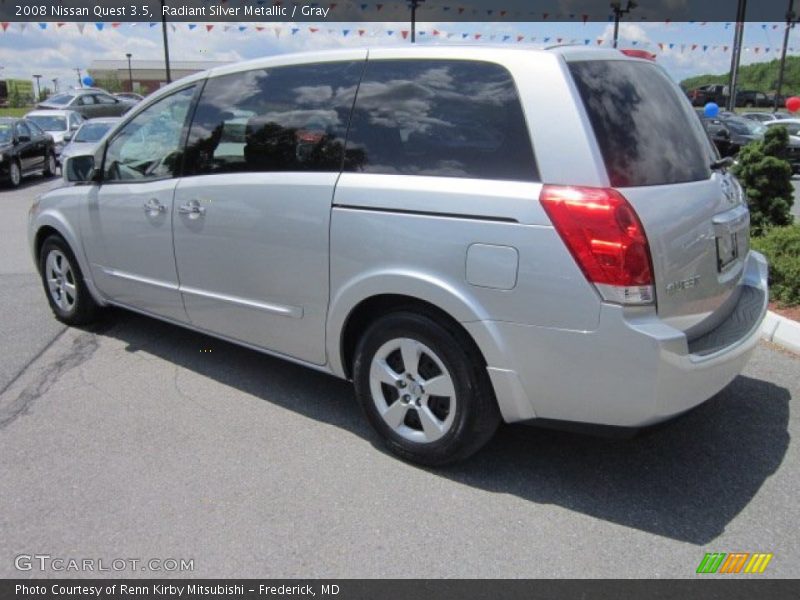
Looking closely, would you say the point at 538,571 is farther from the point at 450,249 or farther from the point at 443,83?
the point at 443,83

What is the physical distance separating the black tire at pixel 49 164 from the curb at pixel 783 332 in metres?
A: 17.0

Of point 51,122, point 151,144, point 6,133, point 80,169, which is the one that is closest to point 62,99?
point 51,122

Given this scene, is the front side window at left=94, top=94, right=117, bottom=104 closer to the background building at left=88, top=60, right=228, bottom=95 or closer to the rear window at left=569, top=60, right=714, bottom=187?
the rear window at left=569, top=60, right=714, bottom=187

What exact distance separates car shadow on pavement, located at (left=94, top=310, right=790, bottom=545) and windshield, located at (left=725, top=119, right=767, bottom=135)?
17081 millimetres

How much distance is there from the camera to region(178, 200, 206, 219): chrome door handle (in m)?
3.95

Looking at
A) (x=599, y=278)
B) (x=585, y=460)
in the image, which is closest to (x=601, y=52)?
(x=599, y=278)

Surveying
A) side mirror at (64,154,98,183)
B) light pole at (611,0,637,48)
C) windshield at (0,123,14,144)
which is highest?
light pole at (611,0,637,48)

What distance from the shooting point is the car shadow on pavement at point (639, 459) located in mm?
2996

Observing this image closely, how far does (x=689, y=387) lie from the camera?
280cm

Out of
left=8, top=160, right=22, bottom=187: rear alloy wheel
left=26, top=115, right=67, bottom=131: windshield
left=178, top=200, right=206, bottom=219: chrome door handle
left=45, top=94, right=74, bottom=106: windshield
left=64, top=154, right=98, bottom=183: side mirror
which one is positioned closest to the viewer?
left=178, top=200, right=206, bottom=219: chrome door handle

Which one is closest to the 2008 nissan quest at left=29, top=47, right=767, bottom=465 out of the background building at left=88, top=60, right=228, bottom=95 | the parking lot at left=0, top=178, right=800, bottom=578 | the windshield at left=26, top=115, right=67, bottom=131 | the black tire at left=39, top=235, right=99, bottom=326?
the parking lot at left=0, top=178, right=800, bottom=578

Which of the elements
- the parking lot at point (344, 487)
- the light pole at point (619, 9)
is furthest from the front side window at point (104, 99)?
the parking lot at point (344, 487)
